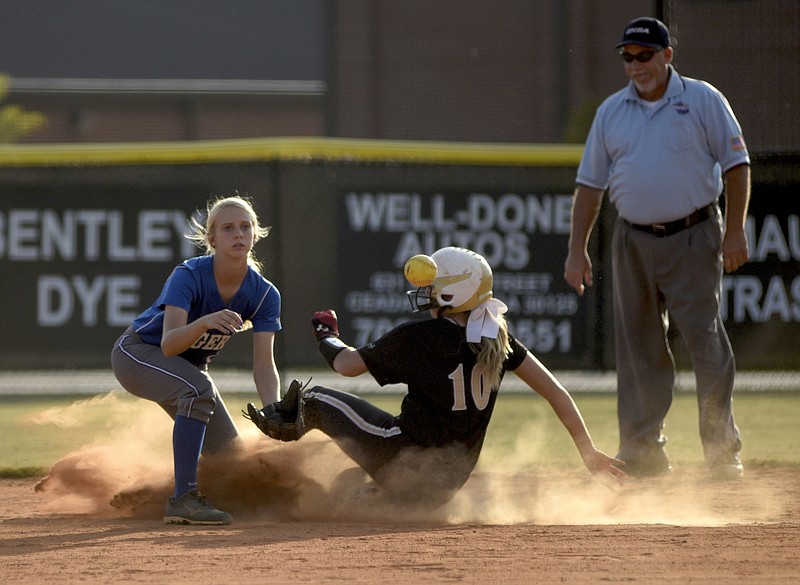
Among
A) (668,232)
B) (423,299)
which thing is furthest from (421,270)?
(668,232)

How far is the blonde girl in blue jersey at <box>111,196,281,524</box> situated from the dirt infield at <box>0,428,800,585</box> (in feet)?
0.68

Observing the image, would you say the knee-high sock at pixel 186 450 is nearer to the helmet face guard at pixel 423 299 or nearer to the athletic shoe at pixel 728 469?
the helmet face guard at pixel 423 299

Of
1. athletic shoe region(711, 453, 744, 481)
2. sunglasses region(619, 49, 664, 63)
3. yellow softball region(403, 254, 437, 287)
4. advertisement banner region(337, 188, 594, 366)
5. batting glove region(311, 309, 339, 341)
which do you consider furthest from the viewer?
advertisement banner region(337, 188, 594, 366)

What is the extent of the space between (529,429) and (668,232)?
239 centimetres

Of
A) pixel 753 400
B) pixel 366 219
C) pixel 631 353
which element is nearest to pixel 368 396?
pixel 366 219

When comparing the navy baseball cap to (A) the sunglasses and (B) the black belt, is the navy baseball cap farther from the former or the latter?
(B) the black belt

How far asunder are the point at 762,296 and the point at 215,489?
685 cm

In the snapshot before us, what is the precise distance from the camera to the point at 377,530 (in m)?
5.00

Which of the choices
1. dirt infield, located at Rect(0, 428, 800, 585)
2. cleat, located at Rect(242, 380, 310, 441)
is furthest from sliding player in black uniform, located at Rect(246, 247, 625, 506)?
dirt infield, located at Rect(0, 428, 800, 585)

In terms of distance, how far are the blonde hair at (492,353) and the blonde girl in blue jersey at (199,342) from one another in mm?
967

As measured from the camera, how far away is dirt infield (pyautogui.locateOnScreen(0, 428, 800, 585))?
4.11 metres

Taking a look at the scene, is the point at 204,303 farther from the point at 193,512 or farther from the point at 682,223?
the point at 682,223

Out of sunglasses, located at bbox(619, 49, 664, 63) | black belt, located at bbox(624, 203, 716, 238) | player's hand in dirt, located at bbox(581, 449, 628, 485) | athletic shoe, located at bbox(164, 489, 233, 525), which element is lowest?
athletic shoe, located at bbox(164, 489, 233, 525)

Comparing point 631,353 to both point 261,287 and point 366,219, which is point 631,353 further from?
point 366,219
